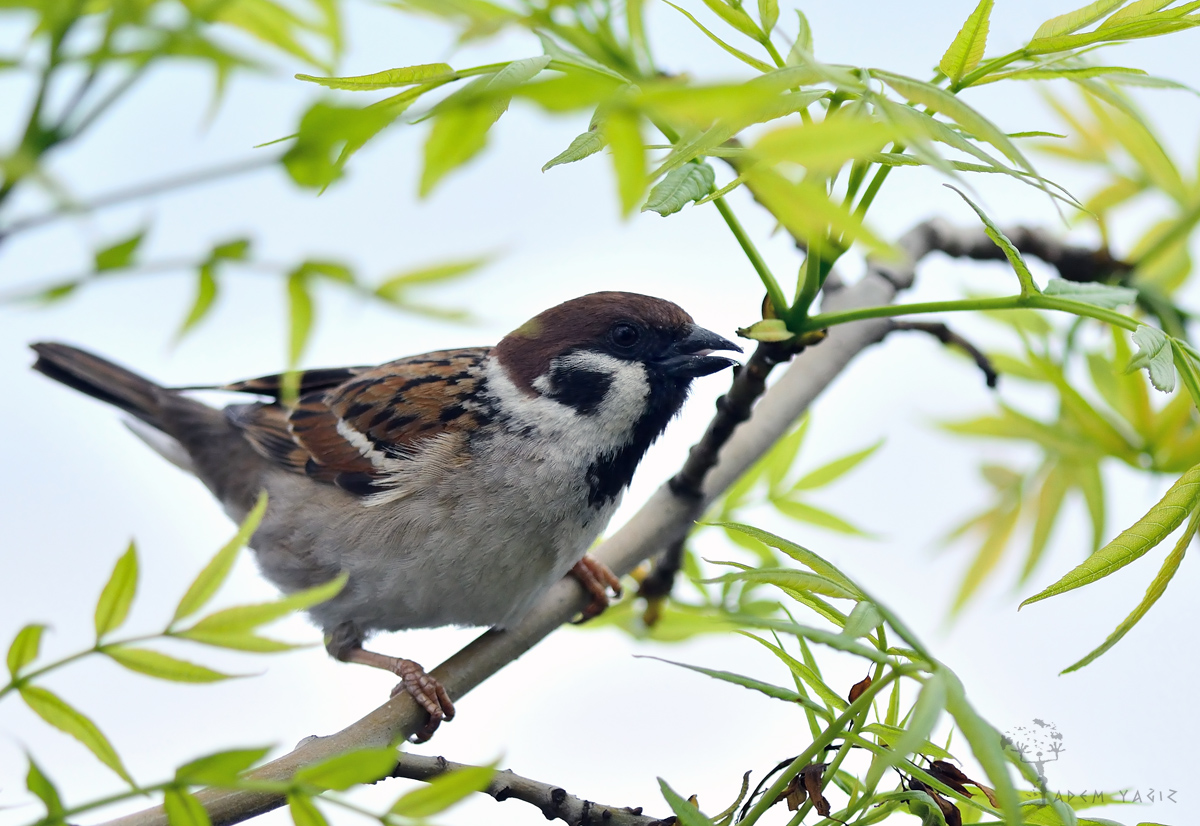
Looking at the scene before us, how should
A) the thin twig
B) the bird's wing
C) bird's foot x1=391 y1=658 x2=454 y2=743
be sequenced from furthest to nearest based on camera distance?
the bird's wing
the thin twig
bird's foot x1=391 y1=658 x2=454 y2=743

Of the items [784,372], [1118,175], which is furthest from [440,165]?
[1118,175]

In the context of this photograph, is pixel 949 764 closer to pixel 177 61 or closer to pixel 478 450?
pixel 177 61

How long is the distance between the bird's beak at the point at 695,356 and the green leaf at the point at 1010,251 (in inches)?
27.5

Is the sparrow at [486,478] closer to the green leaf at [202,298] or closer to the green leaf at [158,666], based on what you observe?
the green leaf at [158,666]

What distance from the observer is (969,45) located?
2.73ft

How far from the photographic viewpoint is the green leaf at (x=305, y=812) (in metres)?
0.58

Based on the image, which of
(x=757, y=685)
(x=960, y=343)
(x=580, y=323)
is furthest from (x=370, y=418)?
(x=757, y=685)

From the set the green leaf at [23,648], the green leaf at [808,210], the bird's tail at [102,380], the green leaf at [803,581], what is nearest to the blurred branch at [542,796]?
the green leaf at [803,581]

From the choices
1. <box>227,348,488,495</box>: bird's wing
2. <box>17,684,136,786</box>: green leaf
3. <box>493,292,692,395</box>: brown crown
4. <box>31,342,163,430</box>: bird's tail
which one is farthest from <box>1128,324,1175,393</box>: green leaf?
<box>31,342,163,430</box>: bird's tail

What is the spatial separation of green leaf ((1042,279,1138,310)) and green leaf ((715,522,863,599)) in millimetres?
345

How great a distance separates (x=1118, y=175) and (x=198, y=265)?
1.60 m

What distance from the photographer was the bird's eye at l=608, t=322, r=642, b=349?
163cm

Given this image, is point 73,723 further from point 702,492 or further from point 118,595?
point 702,492

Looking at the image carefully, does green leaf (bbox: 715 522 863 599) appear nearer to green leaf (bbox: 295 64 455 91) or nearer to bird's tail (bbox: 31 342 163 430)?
green leaf (bbox: 295 64 455 91)
